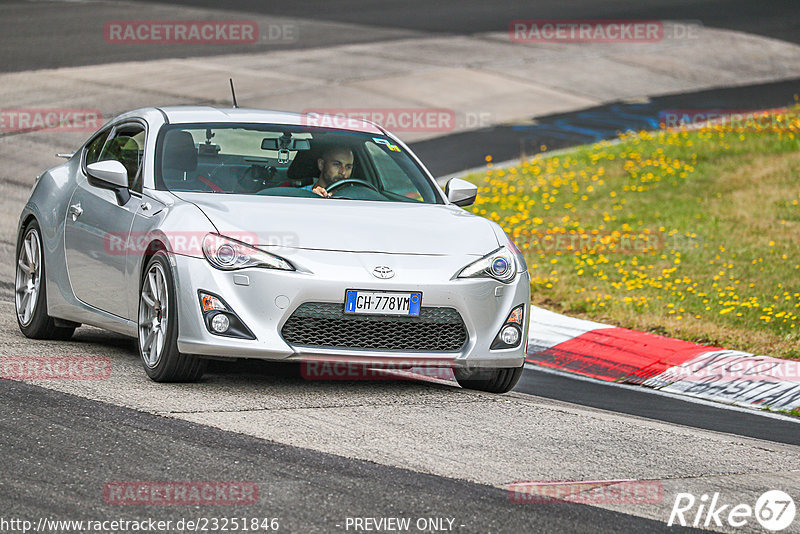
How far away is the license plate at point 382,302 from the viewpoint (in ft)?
23.2

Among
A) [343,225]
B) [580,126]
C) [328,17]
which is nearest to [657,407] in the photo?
[343,225]

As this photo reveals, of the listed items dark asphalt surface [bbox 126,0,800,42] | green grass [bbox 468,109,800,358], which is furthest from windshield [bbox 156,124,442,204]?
dark asphalt surface [bbox 126,0,800,42]

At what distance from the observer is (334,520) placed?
16.5 feet

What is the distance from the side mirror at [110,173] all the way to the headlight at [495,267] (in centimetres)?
213

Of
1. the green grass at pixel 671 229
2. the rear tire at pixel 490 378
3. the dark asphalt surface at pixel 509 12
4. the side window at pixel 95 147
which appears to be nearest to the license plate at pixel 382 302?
the rear tire at pixel 490 378

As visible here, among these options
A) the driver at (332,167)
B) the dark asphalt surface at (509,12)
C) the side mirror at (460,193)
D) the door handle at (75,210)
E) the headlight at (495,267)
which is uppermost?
the driver at (332,167)

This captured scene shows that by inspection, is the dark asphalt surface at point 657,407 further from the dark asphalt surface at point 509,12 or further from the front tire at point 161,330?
the dark asphalt surface at point 509,12

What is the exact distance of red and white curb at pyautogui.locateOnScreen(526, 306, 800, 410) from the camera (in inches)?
363

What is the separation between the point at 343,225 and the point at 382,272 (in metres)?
0.47

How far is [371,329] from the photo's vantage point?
7172 millimetres

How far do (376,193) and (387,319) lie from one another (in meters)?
1.52

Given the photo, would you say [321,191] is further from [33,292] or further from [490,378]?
[33,292]

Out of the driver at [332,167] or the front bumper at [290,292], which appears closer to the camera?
the front bumper at [290,292]

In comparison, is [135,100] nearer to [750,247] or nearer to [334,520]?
[750,247]
